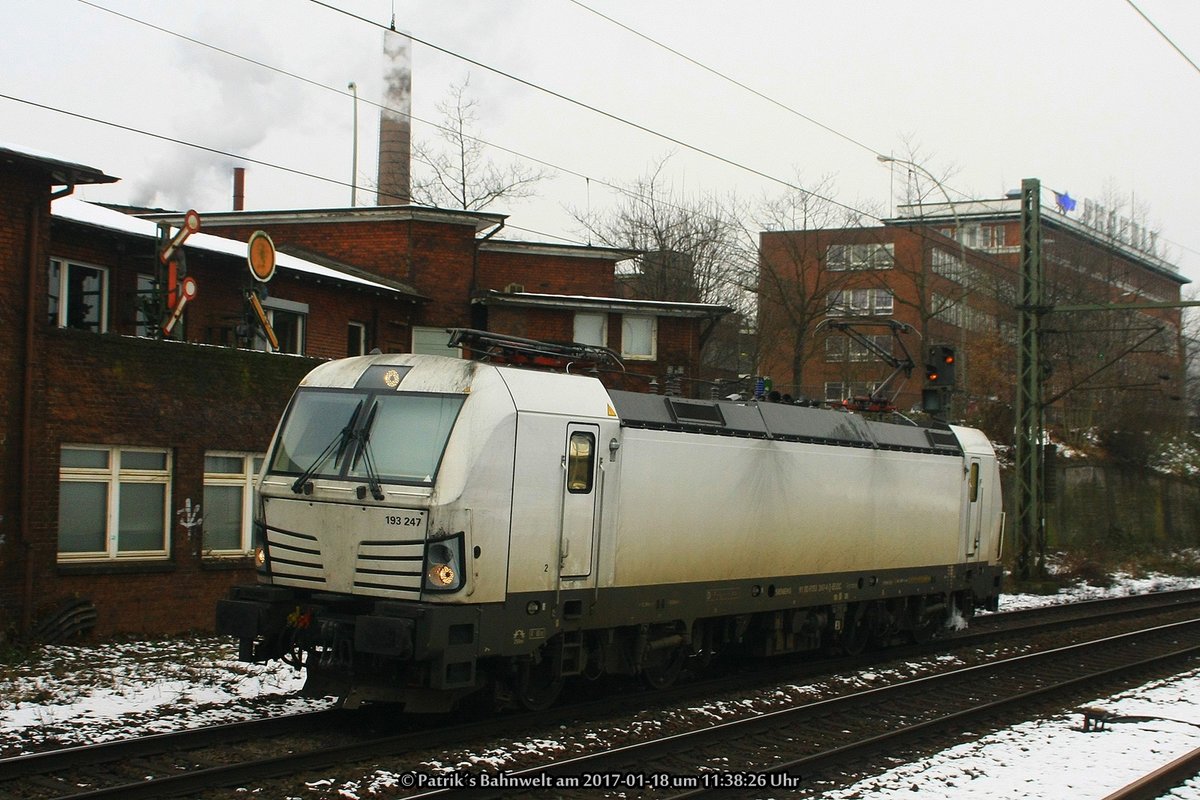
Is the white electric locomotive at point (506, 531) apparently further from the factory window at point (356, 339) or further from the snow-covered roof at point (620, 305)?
the snow-covered roof at point (620, 305)

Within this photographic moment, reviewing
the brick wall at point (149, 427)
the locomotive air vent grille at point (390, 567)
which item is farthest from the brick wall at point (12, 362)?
the locomotive air vent grille at point (390, 567)

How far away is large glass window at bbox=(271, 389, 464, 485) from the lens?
9562 millimetres

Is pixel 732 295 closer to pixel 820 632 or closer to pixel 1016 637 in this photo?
pixel 1016 637

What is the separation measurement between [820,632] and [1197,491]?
37.1 m

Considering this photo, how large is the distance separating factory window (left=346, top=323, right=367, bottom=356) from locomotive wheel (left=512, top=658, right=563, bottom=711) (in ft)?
46.5

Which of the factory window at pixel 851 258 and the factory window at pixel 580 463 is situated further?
the factory window at pixel 851 258

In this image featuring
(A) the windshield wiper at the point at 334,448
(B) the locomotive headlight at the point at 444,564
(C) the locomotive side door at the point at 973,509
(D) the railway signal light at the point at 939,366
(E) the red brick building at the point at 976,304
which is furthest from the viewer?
(E) the red brick building at the point at 976,304

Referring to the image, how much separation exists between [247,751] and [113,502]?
7.38 m

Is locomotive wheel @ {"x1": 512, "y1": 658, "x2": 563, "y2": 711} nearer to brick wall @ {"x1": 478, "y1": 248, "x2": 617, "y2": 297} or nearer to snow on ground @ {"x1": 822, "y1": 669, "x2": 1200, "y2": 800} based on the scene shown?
snow on ground @ {"x1": 822, "y1": 669, "x2": 1200, "y2": 800}

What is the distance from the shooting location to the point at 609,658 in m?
11.2

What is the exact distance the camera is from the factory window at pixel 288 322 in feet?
70.8

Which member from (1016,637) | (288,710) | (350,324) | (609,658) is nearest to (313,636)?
(288,710)

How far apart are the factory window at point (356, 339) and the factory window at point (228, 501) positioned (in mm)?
7010

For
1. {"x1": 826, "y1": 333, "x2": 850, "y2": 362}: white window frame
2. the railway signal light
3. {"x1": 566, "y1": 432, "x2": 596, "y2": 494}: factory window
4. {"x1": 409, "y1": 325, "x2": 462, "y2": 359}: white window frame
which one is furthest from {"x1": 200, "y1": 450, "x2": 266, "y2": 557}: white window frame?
{"x1": 826, "y1": 333, "x2": 850, "y2": 362}: white window frame
